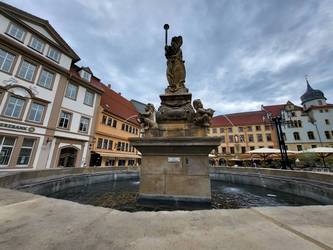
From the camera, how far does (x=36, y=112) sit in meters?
16.1

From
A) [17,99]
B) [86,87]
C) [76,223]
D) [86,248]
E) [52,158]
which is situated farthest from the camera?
[86,87]

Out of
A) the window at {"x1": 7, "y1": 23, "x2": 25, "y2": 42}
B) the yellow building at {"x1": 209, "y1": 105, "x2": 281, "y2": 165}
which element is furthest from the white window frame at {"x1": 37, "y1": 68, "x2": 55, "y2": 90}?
the yellow building at {"x1": 209, "y1": 105, "x2": 281, "y2": 165}

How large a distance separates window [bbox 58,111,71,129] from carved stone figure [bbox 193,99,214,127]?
18032mm

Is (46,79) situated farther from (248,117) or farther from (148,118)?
(248,117)

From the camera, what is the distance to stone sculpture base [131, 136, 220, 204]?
5.30 m

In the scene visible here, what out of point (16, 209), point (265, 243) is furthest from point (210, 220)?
point (16, 209)

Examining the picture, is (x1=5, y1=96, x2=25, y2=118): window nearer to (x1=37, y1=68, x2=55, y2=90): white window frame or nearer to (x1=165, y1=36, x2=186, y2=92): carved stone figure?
(x1=37, y1=68, x2=55, y2=90): white window frame

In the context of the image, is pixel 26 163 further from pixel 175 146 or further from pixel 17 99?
pixel 175 146

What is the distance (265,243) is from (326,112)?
180 feet

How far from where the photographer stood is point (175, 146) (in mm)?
5492

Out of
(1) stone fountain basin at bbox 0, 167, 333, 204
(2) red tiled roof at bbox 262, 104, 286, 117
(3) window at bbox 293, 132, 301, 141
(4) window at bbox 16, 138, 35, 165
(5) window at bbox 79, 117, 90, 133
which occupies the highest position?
(2) red tiled roof at bbox 262, 104, 286, 117

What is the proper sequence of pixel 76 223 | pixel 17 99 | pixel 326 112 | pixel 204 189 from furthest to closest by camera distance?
1. pixel 326 112
2. pixel 17 99
3. pixel 204 189
4. pixel 76 223

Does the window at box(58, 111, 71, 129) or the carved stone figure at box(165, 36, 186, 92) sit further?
the window at box(58, 111, 71, 129)

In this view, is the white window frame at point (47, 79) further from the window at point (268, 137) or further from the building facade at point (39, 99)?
the window at point (268, 137)
